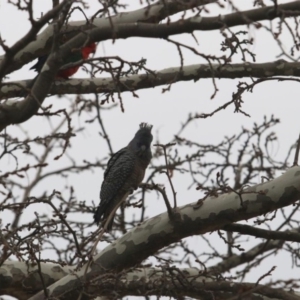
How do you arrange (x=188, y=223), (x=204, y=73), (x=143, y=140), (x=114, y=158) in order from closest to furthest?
(x=188, y=223)
(x=204, y=73)
(x=143, y=140)
(x=114, y=158)

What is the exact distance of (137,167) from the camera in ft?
23.8

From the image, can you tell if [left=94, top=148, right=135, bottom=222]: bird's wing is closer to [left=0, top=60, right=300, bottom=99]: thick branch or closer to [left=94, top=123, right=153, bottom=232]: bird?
[left=94, top=123, right=153, bottom=232]: bird

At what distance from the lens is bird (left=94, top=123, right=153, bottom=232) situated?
713 centimetres

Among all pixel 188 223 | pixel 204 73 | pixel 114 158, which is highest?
pixel 114 158

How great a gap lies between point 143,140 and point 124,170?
0.33 meters

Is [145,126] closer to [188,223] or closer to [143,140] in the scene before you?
→ [143,140]

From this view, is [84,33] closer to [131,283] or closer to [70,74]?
[131,283]

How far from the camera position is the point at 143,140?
23.4 ft

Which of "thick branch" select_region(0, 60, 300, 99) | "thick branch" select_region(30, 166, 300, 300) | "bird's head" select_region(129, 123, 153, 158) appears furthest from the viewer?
"bird's head" select_region(129, 123, 153, 158)

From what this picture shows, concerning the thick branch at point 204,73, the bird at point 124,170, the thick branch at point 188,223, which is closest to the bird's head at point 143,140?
the bird at point 124,170

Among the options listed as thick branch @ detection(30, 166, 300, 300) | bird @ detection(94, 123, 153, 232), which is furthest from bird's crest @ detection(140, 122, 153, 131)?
thick branch @ detection(30, 166, 300, 300)

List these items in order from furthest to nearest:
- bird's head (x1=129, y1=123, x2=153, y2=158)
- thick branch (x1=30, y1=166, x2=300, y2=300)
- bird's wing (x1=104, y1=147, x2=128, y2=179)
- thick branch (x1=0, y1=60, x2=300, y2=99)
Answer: bird's wing (x1=104, y1=147, x2=128, y2=179) → bird's head (x1=129, y1=123, x2=153, y2=158) → thick branch (x1=0, y1=60, x2=300, y2=99) → thick branch (x1=30, y1=166, x2=300, y2=300)

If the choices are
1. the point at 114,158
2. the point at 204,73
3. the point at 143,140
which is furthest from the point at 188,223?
the point at 114,158

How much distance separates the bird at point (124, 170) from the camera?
7.13 meters
